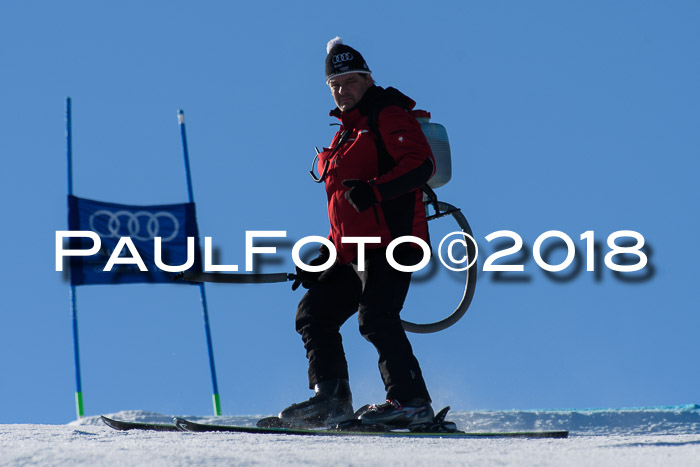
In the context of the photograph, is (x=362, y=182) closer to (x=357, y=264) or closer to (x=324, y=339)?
(x=357, y=264)

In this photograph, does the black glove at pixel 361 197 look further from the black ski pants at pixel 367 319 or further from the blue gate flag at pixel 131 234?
the blue gate flag at pixel 131 234

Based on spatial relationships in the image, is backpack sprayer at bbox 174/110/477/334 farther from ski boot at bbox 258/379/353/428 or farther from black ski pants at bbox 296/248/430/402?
ski boot at bbox 258/379/353/428

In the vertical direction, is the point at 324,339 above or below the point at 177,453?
above

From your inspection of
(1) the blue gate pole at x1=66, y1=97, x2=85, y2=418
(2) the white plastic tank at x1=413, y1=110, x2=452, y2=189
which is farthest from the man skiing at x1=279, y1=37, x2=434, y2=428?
(1) the blue gate pole at x1=66, y1=97, x2=85, y2=418

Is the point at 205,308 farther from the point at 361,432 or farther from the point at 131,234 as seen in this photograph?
the point at 361,432

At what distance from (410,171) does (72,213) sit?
7990 millimetres

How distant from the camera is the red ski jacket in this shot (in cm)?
380

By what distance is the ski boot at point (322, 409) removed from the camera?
4.04 meters

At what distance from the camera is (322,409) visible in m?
4.05

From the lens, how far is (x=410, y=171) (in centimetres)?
378

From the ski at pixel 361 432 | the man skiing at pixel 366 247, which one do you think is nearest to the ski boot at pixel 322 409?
the man skiing at pixel 366 247

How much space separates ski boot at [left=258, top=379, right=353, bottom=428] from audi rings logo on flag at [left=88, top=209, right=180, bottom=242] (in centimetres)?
753

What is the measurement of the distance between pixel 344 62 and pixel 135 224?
25.4ft

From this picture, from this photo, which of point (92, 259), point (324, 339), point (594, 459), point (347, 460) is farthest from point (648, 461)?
point (92, 259)
